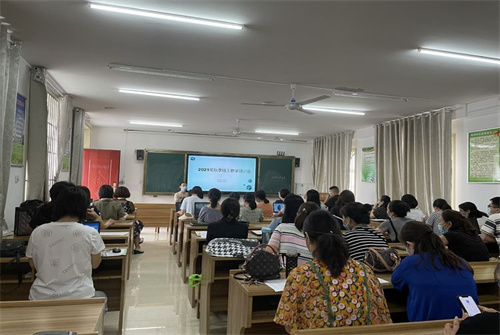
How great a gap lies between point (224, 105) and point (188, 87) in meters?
1.27

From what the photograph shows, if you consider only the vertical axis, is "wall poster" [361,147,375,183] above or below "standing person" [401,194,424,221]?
above

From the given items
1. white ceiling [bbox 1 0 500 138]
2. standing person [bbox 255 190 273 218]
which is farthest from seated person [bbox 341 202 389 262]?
standing person [bbox 255 190 273 218]

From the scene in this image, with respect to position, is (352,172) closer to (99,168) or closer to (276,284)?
(99,168)

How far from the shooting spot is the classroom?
279cm

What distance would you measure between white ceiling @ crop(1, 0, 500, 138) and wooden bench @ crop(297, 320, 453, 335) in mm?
2200

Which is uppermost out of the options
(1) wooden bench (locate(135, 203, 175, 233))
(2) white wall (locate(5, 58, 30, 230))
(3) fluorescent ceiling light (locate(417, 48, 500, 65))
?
(3) fluorescent ceiling light (locate(417, 48, 500, 65))

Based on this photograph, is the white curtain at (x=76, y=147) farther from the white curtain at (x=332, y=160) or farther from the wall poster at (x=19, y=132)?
the white curtain at (x=332, y=160)

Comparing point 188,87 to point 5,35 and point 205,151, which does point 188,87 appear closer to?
point 5,35

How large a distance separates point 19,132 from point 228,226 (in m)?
2.72

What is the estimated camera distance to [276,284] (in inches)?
84.8

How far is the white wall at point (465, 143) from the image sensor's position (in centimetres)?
523

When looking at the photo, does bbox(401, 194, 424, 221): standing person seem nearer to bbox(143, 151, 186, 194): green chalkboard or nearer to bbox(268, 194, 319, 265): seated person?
bbox(268, 194, 319, 265): seated person

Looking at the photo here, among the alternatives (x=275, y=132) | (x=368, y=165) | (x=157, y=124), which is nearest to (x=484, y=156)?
(x=368, y=165)

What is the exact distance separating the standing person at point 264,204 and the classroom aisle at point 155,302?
1858 mm
